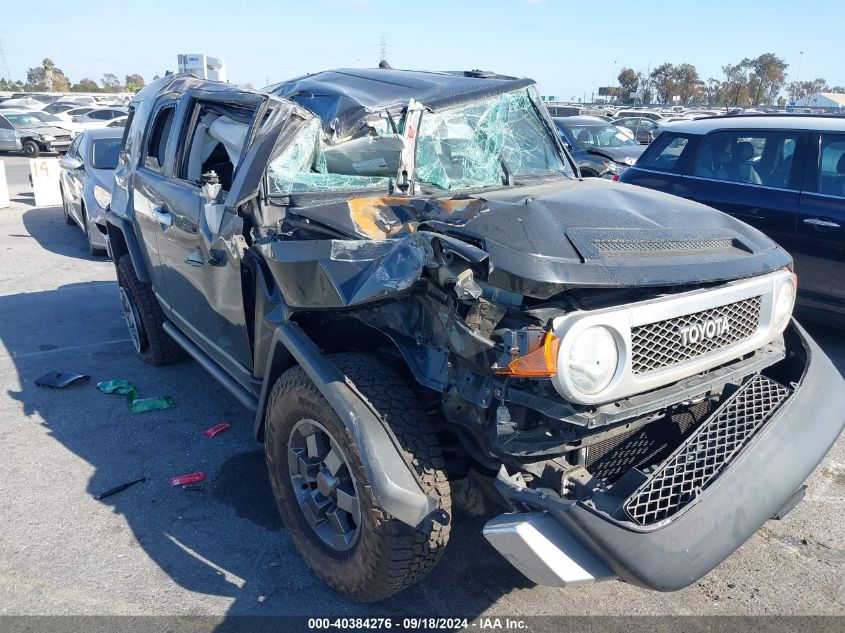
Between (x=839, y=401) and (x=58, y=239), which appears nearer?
(x=839, y=401)

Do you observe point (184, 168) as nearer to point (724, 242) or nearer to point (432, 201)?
point (432, 201)

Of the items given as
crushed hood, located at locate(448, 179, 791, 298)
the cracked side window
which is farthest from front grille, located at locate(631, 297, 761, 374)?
the cracked side window

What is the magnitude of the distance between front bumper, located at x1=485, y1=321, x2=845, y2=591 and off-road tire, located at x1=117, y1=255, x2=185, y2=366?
382cm

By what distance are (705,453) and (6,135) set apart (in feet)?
92.4

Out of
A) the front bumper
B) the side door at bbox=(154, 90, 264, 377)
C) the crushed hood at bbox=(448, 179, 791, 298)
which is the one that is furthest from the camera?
the side door at bbox=(154, 90, 264, 377)

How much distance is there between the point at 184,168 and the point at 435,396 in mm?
2482

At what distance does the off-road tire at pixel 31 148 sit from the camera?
24.7 metres

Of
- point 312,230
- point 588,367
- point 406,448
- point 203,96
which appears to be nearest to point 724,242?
point 588,367

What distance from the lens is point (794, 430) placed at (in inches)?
104

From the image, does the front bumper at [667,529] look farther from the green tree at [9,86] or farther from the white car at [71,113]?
the green tree at [9,86]

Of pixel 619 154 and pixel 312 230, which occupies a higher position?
pixel 312 230

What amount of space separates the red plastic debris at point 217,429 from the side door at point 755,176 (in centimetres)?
462

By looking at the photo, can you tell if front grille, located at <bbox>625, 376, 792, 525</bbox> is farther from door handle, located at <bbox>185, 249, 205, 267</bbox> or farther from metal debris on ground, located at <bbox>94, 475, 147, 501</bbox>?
metal debris on ground, located at <bbox>94, 475, 147, 501</bbox>

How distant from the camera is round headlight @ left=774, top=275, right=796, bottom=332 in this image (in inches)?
113
